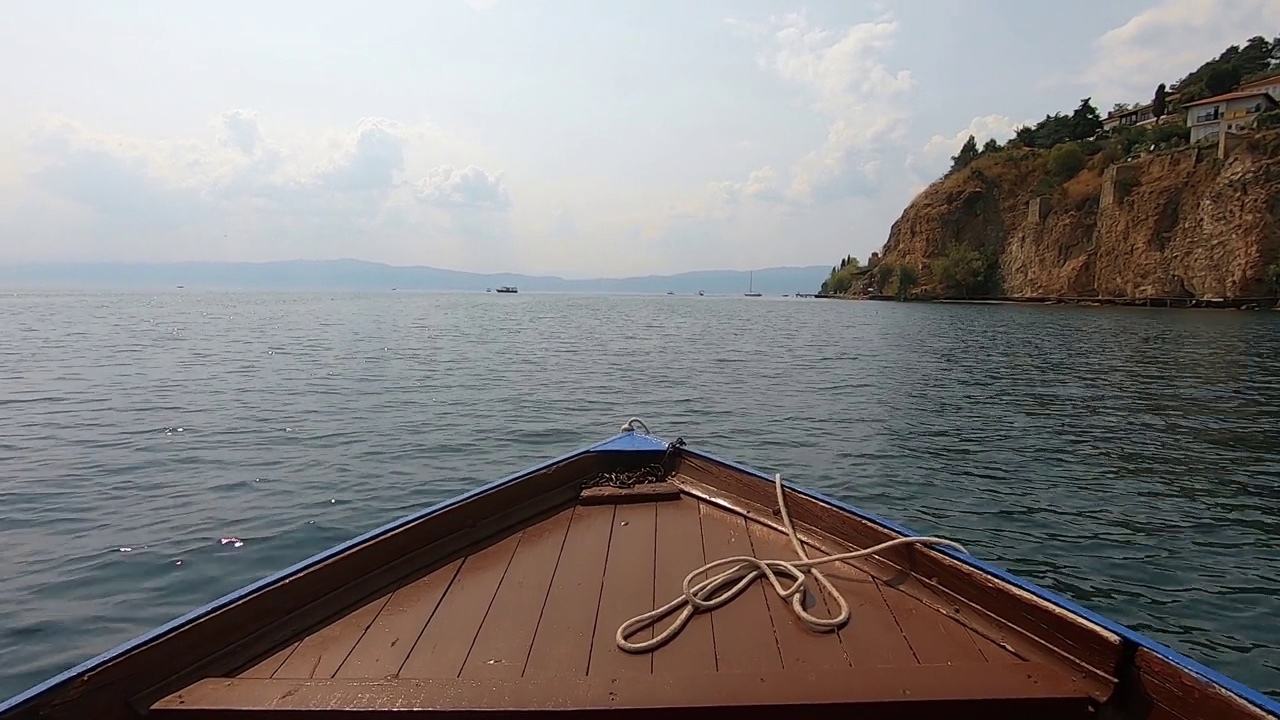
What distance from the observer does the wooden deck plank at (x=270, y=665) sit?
3.17 meters

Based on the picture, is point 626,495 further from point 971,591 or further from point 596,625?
point 971,591

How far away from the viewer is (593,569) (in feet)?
13.9

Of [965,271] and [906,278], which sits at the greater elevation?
[965,271]

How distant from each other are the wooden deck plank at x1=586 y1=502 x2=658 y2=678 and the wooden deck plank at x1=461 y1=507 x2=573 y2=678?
1.12ft

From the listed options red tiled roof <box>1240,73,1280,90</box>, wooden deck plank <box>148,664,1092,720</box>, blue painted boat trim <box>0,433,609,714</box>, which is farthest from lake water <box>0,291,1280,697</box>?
red tiled roof <box>1240,73,1280,90</box>

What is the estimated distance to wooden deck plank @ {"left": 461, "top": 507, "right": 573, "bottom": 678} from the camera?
3.25 m

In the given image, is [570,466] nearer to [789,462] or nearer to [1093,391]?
[789,462]

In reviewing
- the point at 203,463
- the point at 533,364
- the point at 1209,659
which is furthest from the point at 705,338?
the point at 1209,659

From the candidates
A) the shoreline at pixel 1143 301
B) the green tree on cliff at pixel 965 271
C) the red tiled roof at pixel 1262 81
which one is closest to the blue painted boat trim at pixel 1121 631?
the shoreline at pixel 1143 301

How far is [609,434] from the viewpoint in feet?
48.4

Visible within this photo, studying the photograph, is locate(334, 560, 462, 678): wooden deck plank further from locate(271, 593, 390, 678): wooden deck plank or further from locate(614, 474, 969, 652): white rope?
locate(614, 474, 969, 652): white rope

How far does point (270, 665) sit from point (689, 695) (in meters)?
1.99

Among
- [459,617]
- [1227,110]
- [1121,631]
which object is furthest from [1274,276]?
[459,617]

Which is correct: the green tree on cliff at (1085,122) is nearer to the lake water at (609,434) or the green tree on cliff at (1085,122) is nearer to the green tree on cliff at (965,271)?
the green tree on cliff at (965,271)
